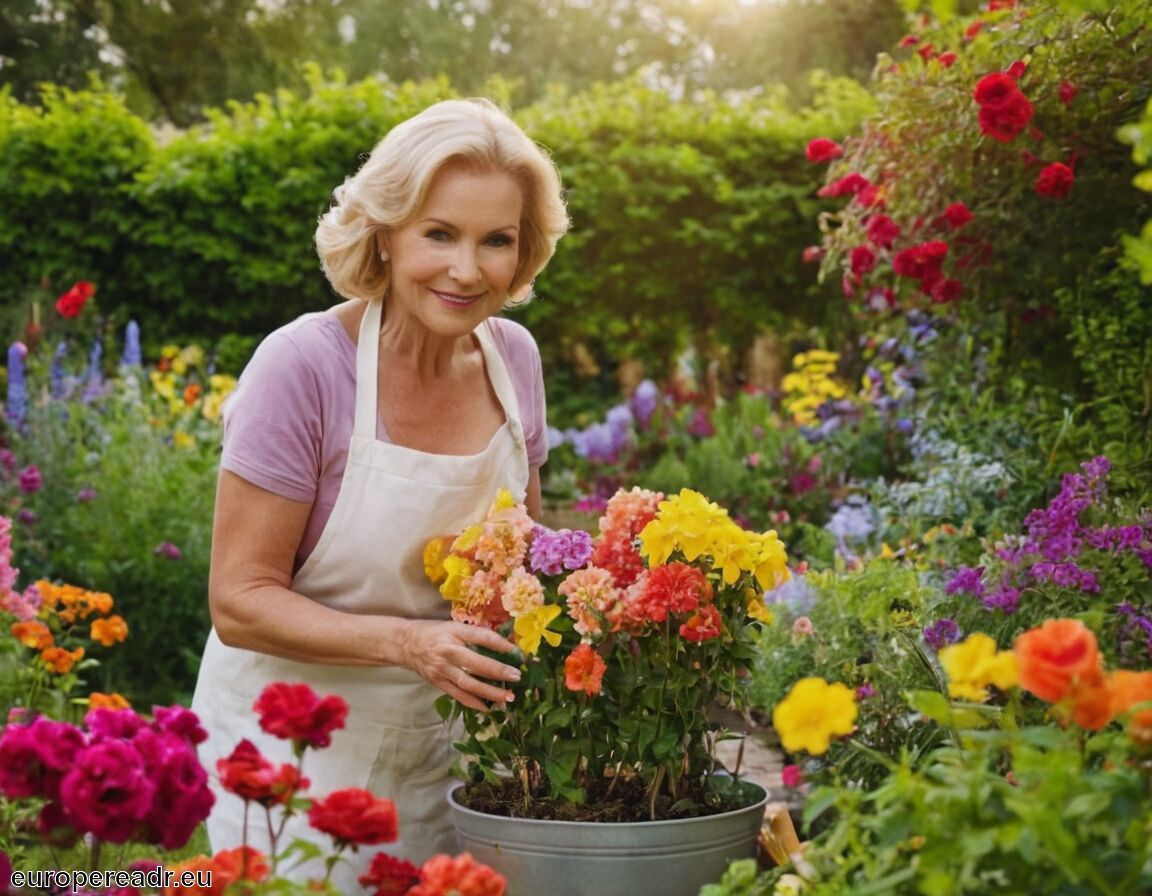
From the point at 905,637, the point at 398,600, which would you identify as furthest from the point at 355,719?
the point at 905,637

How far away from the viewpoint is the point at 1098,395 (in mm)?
3766

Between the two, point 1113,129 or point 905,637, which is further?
point 1113,129

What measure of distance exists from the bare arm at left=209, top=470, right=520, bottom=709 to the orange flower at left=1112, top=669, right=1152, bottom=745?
0.90 meters

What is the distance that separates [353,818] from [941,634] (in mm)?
1371

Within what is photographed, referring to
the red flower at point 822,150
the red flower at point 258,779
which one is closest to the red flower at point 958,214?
the red flower at point 822,150

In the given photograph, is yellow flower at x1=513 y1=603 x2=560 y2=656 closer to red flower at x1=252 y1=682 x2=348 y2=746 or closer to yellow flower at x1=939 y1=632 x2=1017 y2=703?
red flower at x1=252 y1=682 x2=348 y2=746

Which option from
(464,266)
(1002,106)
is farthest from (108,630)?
(1002,106)

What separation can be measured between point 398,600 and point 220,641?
33 cm

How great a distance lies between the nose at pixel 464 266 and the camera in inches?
82.6

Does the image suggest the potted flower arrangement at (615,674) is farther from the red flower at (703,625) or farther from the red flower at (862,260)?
the red flower at (862,260)

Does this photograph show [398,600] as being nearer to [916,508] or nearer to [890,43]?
[916,508]

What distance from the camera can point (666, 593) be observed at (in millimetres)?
1620

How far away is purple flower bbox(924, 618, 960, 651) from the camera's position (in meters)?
2.30

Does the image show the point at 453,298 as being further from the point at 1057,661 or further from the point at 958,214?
the point at 958,214
